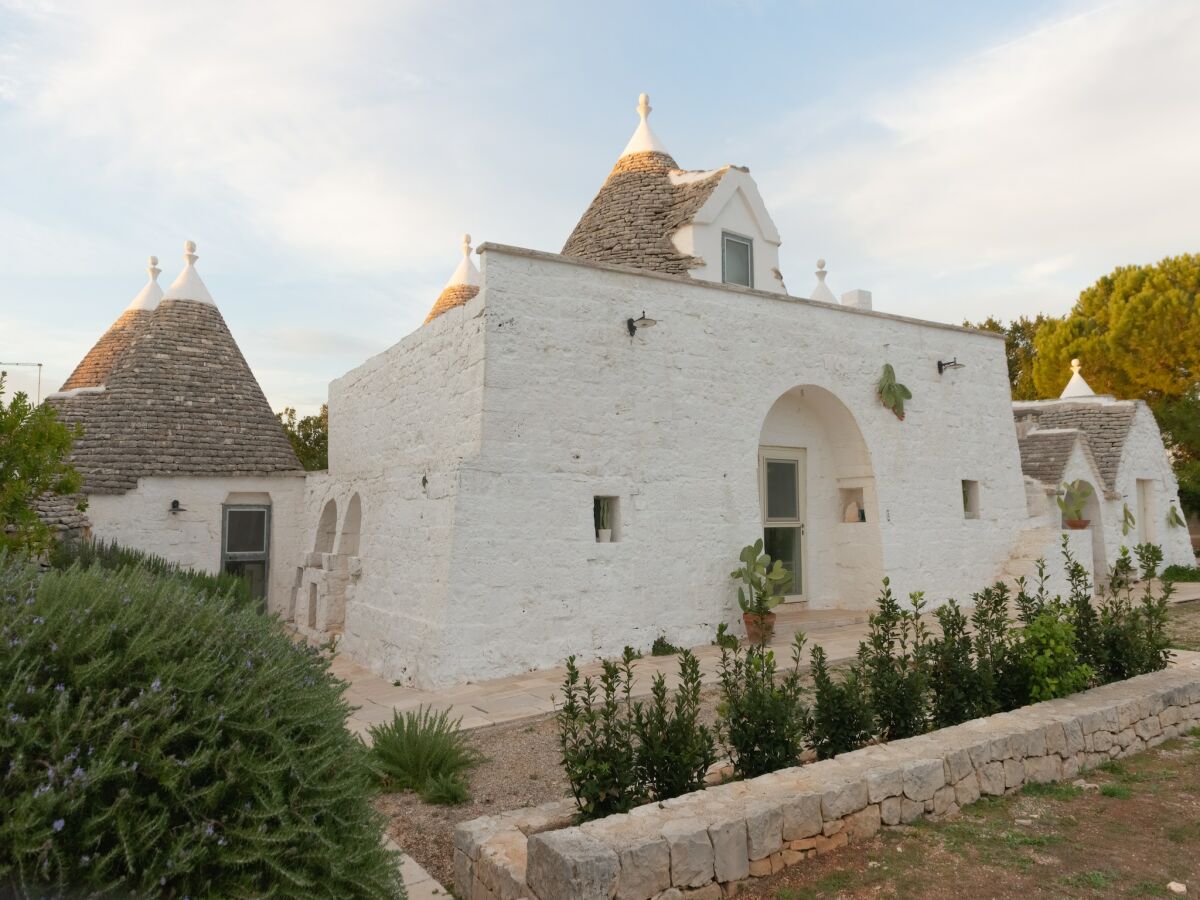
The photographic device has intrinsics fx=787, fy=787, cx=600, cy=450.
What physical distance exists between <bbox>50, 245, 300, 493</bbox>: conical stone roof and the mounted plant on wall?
9.61 meters

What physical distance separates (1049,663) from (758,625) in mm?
→ 3692

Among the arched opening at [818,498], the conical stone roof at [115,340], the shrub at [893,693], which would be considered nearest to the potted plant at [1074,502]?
the arched opening at [818,498]

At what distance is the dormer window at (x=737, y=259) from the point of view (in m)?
12.4

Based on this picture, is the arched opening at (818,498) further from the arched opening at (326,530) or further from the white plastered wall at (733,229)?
the arched opening at (326,530)

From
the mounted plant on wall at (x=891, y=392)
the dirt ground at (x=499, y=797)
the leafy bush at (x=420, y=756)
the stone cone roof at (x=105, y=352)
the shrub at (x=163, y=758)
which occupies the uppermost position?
the stone cone roof at (x=105, y=352)

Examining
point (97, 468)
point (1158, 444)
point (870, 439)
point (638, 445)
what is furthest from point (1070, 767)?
point (1158, 444)

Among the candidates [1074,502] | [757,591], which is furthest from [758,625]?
[1074,502]

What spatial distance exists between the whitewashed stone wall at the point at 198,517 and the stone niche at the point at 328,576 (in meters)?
0.76

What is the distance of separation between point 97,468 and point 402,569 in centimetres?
644

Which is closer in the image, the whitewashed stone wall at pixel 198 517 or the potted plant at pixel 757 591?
the potted plant at pixel 757 591

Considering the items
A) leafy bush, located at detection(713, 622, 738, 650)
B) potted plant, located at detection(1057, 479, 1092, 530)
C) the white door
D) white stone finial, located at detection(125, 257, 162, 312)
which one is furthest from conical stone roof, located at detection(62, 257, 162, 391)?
potted plant, located at detection(1057, 479, 1092, 530)

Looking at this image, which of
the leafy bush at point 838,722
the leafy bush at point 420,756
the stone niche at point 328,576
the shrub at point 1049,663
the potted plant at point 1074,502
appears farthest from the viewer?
the potted plant at point 1074,502

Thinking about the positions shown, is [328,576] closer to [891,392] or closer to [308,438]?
[891,392]

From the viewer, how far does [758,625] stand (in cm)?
902
